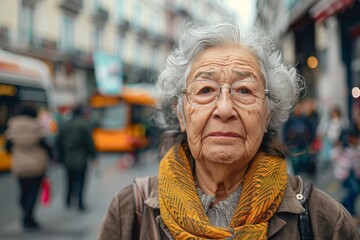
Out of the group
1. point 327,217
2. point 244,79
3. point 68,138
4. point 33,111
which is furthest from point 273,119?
point 68,138

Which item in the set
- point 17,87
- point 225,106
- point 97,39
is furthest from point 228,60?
point 97,39

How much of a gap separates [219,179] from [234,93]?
0.33 metres

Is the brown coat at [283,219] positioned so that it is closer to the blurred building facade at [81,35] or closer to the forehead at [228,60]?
the forehead at [228,60]

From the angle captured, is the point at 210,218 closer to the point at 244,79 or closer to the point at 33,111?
the point at 244,79

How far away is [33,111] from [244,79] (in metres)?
4.83

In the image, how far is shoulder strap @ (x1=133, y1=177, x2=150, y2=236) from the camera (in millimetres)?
1598

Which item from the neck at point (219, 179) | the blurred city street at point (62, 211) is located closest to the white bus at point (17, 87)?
the blurred city street at point (62, 211)

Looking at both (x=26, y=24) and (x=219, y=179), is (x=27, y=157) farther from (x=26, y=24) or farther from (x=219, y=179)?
(x=26, y=24)

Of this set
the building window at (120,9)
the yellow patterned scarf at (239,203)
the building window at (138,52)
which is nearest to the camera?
the yellow patterned scarf at (239,203)

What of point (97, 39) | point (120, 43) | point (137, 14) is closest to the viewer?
point (97, 39)

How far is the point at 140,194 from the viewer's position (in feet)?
5.35

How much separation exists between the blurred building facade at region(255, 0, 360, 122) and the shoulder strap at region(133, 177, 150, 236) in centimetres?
686

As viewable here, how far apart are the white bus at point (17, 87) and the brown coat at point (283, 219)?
27.5ft

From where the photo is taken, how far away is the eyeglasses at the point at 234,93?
149 cm
